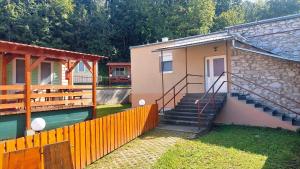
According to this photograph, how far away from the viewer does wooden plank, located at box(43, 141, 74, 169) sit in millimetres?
4867

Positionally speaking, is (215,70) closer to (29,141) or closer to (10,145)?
(29,141)

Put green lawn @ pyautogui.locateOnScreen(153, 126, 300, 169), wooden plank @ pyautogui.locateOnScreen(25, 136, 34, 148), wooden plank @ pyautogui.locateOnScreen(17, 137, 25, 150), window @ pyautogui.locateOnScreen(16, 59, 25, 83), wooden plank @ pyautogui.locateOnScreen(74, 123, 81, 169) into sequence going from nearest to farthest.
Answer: wooden plank @ pyautogui.locateOnScreen(17, 137, 25, 150), wooden plank @ pyautogui.locateOnScreen(25, 136, 34, 148), wooden plank @ pyautogui.locateOnScreen(74, 123, 81, 169), green lawn @ pyautogui.locateOnScreen(153, 126, 300, 169), window @ pyautogui.locateOnScreen(16, 59, 25, 83)

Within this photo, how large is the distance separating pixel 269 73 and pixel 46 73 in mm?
11123

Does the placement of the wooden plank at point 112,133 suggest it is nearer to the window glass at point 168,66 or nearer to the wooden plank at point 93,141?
the wooden plank at point 93,141

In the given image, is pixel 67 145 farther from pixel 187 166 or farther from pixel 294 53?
pixel 294 53

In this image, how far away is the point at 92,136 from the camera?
303 inches

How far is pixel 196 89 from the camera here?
15.6 metres

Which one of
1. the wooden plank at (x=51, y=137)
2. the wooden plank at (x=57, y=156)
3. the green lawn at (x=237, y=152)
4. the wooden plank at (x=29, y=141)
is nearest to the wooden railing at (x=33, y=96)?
the wooden plank at (x=51, y=137)

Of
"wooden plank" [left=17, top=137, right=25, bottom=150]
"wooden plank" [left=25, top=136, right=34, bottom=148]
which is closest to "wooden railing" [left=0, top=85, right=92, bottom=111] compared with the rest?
"wooden plank" [left=25, top=136, right=34, bottom=148]

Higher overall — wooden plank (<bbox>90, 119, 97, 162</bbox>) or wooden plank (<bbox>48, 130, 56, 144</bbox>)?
wooden plank (<bbox>48, 130, 56, 144</bbox>)

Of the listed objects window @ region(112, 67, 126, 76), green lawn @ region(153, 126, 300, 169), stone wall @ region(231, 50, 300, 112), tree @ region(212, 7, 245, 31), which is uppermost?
tree @ region(212, 7, 245, 31)

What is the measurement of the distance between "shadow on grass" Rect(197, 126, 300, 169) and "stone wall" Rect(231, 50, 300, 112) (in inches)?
84.5

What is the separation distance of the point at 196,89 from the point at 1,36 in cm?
3171

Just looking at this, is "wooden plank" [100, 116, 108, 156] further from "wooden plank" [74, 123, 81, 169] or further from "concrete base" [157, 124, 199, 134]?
"concrete base" [157, 124, 199, 134]
